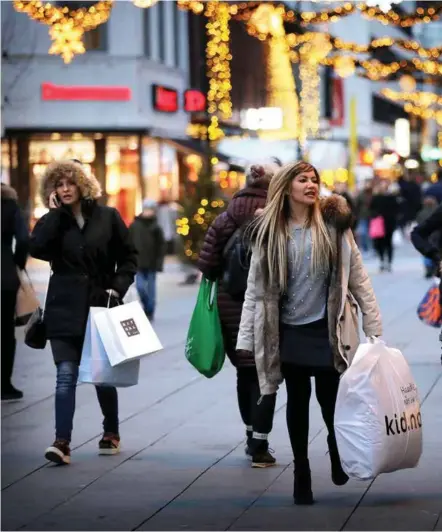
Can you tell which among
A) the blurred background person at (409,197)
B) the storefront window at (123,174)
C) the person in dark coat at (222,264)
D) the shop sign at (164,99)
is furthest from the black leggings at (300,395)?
the blurred background person at (409,197)

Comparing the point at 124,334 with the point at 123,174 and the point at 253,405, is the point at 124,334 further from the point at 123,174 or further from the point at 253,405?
the point at 123,174

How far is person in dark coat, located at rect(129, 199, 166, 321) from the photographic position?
20500 millimetres

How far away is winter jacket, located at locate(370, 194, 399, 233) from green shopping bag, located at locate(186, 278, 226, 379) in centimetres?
2248

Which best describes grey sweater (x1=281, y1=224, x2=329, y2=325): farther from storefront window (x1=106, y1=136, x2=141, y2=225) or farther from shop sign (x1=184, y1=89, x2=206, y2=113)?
shop sign (x1=184, y1=89, x2=206, y2=113)

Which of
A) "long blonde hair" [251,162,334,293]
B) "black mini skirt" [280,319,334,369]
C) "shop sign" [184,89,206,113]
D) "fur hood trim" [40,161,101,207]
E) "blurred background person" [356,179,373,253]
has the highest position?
"shop sign" [184,89,206,113]

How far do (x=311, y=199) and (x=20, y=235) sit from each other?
15.5 feet

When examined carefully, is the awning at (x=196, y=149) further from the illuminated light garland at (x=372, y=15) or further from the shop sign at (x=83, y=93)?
the illuminated light garland at (x=372, y=15)

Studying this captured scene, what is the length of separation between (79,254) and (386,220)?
22564 mm

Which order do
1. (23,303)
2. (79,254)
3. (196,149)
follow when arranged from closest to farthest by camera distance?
(79,254), (23,303), (196,149)

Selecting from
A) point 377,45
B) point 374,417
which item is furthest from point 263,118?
point 374,417

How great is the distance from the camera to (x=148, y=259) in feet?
67.8

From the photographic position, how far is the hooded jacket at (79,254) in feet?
32.1

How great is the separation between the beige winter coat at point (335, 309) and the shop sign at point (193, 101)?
32.8 meters

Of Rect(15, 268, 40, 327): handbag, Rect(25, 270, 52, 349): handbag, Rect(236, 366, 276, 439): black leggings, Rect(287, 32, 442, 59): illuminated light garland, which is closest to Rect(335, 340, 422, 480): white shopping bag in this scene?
Rect(236, 366, 276, 439): black leggings
